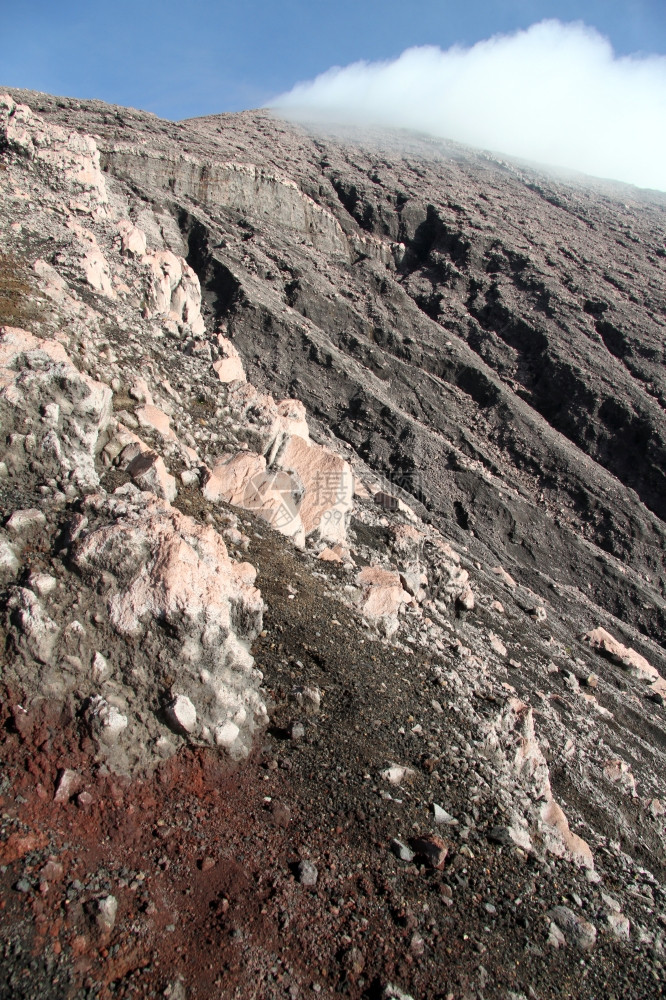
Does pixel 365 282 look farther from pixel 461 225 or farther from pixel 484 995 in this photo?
pixel 484 995

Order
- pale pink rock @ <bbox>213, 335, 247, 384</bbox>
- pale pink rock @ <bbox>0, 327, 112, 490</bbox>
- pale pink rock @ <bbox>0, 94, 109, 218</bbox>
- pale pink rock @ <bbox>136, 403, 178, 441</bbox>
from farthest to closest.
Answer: pale pink rock @ <bbox>0, 94, 109, 218</bbox> → pale pink rock @ <bbox>213, 335, 247, 384</bbox> → pale pink rock @ <bbox>136, 403, 178, 441</bbox> → pale pink rock @ <bbox>0, 327, 112, 490</bbox>

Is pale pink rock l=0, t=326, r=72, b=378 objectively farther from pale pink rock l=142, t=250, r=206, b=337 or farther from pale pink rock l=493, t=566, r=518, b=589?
pale pink rock l=493, t=566, r=518, b=589

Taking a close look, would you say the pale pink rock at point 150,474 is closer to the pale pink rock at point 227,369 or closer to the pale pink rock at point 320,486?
the pale pink rock at point 320,486

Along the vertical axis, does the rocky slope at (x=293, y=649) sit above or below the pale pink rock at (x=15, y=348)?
below

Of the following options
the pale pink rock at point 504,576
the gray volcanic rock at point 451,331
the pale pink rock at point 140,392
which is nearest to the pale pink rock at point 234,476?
the pale pink rock at point 140,392

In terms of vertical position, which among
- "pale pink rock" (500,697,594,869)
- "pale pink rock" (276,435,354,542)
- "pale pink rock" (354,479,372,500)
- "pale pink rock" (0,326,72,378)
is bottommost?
"pale pink rock" (500,697,594,869)

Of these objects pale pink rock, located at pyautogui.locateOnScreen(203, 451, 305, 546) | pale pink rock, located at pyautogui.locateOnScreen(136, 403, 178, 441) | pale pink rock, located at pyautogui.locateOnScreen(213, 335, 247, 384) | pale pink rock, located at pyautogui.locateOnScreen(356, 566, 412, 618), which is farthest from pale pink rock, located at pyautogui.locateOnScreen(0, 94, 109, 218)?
pale pink rock, located at pyautogui.locateOnScreen(356, 566, 412, 618)
